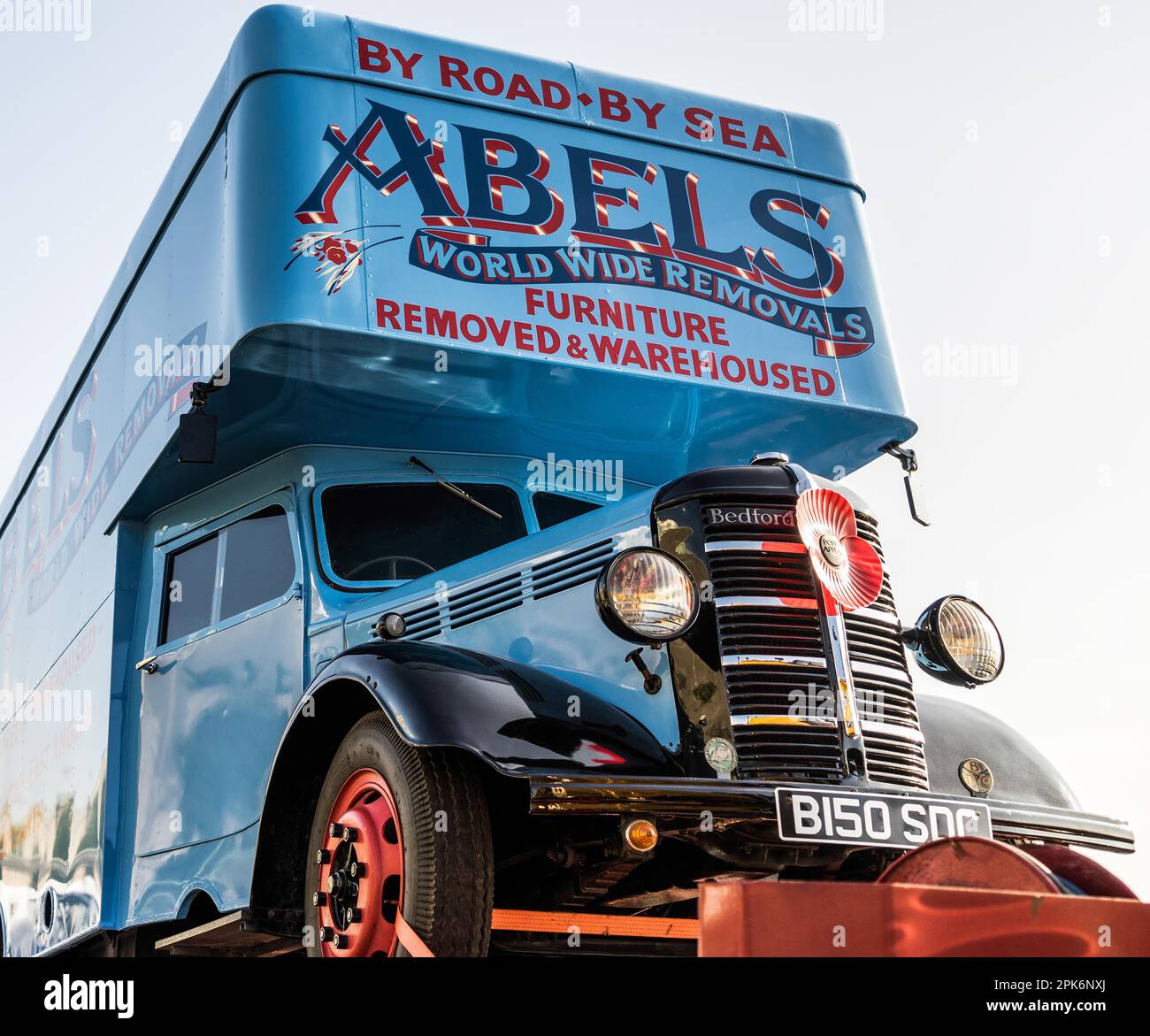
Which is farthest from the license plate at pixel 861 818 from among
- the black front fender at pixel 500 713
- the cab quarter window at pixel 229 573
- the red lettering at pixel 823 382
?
the cab quarter window at pixel 229 573

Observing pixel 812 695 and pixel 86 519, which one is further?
pixel 86 519

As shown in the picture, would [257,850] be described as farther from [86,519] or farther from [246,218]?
[86,519]

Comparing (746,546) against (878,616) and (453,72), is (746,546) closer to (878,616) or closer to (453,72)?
(878,616)

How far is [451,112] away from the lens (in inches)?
198

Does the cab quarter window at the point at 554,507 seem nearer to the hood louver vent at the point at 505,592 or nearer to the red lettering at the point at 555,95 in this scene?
the hood louver vent at the point at 505,592

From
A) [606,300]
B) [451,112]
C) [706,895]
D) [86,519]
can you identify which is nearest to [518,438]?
[606,300]

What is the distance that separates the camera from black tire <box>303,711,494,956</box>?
11.3ft

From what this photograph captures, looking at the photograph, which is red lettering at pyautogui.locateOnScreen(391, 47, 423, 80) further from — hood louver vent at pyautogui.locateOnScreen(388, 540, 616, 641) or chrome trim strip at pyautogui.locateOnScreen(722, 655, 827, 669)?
chrome trim strip at pyautogui.locateOnScreen(722, 655, 827, 669)

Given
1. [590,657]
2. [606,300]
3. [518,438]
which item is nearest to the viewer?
[590,657]

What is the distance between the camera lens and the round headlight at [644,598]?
12.0ft

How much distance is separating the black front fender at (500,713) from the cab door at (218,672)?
1126 mm

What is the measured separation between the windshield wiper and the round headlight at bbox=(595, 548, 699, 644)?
5.33 ft

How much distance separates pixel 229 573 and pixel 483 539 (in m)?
0.98
